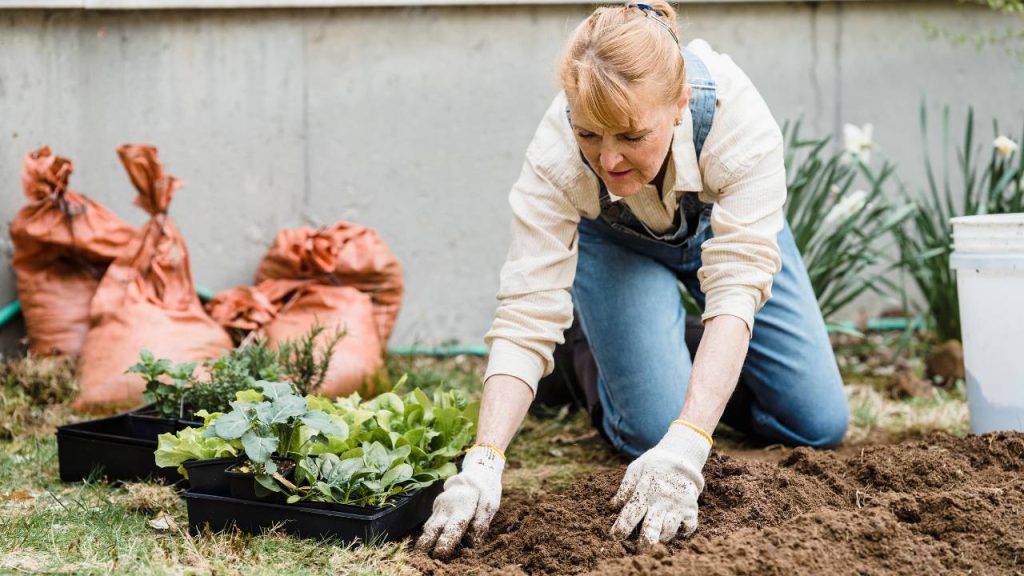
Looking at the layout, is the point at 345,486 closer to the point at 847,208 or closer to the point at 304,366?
the point at 304,366

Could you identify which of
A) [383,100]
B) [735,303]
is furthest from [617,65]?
[383,100]

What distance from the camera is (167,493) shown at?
2.23 meters

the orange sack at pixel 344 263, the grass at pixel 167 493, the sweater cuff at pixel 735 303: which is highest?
the sweater cuff at pixel 735 303

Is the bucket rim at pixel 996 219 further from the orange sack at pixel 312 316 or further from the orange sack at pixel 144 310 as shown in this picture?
the orange sack at pixel 144 310

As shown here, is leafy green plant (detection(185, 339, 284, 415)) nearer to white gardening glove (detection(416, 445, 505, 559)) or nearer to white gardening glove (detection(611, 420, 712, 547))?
white gardening glove (detection(416, 445, 505, 559))

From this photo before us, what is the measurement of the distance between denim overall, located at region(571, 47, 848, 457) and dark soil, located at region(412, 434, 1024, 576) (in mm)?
454

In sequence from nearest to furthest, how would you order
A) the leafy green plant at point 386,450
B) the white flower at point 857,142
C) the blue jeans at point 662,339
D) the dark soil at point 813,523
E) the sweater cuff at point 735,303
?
1. the dark soil at point 813,523
2. the leafy green plant at point 386,450
3. the sweater cuff at point 735,303
4. the blue jeans at point 662,339
5. the white flower at point 857,142

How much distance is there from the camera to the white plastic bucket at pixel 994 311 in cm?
249

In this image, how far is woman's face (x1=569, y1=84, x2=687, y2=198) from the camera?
1920mm

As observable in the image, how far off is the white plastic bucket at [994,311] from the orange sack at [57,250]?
2.55 meters

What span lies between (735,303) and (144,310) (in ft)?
6.39

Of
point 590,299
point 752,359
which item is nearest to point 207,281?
point 590,299

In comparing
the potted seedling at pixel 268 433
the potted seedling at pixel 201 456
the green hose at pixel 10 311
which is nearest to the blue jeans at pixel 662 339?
the potted seedling at pixel 268 433

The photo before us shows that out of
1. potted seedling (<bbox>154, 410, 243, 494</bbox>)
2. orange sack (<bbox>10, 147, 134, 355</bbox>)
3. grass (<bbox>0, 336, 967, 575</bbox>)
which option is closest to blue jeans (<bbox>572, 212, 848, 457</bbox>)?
grass (<bbox>0, 336, 967, 575</bbox>)
